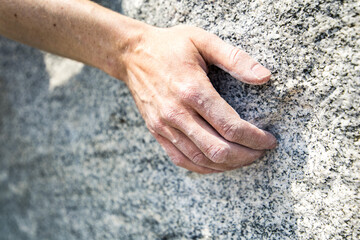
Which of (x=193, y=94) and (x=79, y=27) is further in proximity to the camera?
(x=79, y=27)

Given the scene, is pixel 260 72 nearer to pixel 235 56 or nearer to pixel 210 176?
pixel 235 56

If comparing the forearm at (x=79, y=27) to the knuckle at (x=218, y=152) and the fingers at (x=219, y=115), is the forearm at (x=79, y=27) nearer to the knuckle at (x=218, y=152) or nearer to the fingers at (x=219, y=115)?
the fingers at (x=219, y=115)

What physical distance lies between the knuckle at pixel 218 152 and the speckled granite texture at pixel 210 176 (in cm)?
14

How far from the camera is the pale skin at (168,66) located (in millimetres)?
750

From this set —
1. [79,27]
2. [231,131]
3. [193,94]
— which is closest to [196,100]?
[193,94]

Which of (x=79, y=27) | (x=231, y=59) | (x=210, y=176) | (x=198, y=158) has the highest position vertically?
(x=231, y=59)

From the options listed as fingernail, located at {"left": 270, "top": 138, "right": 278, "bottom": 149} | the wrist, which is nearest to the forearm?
the wrist

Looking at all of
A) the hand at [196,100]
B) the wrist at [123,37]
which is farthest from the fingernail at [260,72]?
the wrist at [123,37]

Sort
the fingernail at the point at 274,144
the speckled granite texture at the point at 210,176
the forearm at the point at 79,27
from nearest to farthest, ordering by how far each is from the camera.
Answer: the speckled granite texture at the point at 210,176 → the fingernail at the point at 274,144 → the forearm at the point at 79,27

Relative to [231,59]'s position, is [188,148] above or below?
below

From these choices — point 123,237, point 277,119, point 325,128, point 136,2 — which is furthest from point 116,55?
point 123,237

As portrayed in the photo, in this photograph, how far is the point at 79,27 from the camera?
3.03 feet

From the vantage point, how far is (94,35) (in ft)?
3.02

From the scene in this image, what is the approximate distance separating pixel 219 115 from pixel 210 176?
0.29 meters
